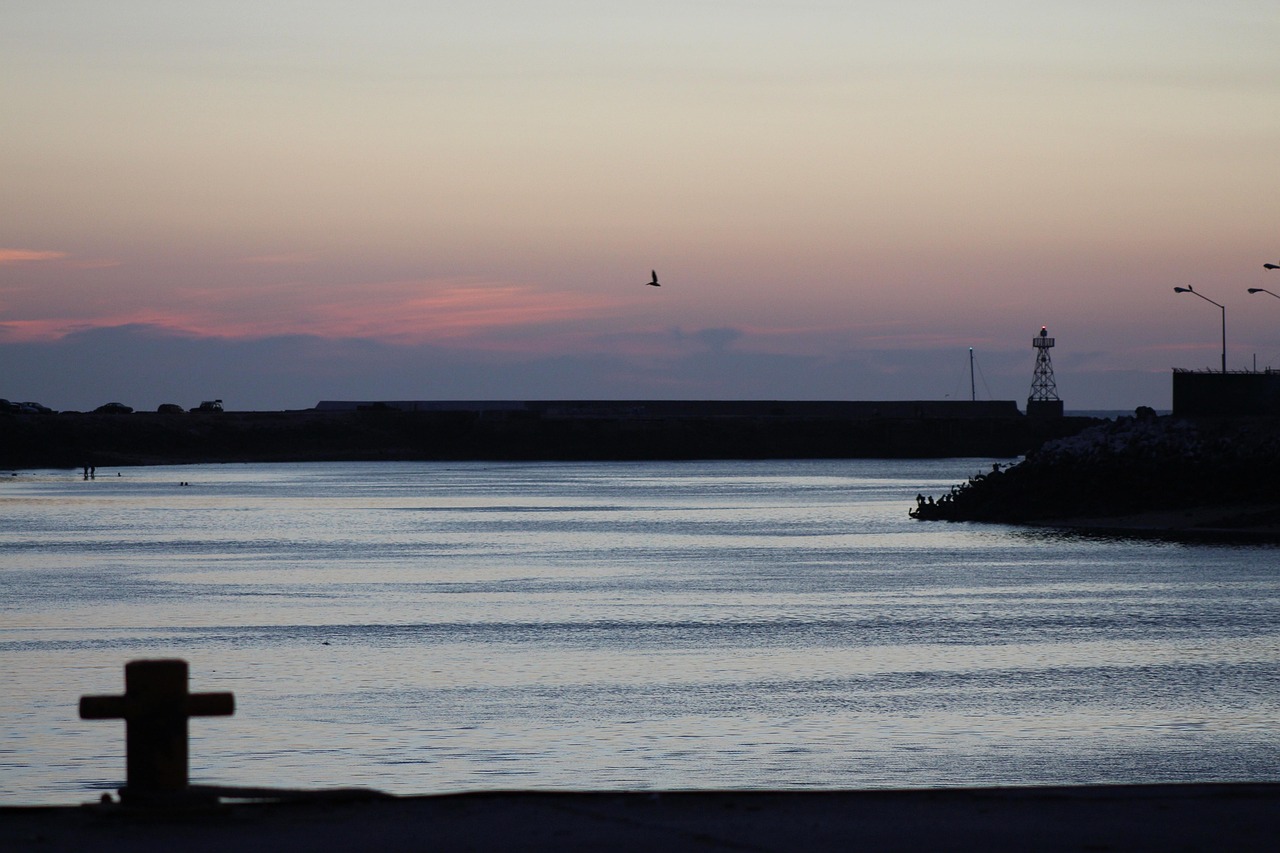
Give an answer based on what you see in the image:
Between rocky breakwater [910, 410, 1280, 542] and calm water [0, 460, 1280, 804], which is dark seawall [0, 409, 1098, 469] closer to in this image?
rocky breakwater [910, 410, 1280, 542]

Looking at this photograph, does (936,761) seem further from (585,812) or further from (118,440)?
(118,440)

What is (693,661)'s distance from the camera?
23500mm

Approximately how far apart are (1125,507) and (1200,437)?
4194 millimetres

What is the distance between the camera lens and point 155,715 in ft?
28.8

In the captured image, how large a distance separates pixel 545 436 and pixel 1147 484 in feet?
376

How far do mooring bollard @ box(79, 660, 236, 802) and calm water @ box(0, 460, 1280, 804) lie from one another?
6055 mm

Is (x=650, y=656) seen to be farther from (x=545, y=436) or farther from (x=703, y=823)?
(x=545, y=436)

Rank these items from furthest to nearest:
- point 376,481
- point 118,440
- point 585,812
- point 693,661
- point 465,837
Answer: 1. point 118,440
2. point 376,481
3. point 693,661
4. point 585,812
5. point 465,837

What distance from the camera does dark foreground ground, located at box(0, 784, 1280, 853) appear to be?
828 cm

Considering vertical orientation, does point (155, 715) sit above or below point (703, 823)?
above

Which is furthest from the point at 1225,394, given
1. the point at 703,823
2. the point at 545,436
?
the point at 545,436

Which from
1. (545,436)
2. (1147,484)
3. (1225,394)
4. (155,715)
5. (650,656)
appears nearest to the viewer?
(155,715)

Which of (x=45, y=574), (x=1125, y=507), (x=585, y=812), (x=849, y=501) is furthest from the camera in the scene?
(x=849, y=501)

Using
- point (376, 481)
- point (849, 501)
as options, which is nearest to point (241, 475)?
point (376, 481)
